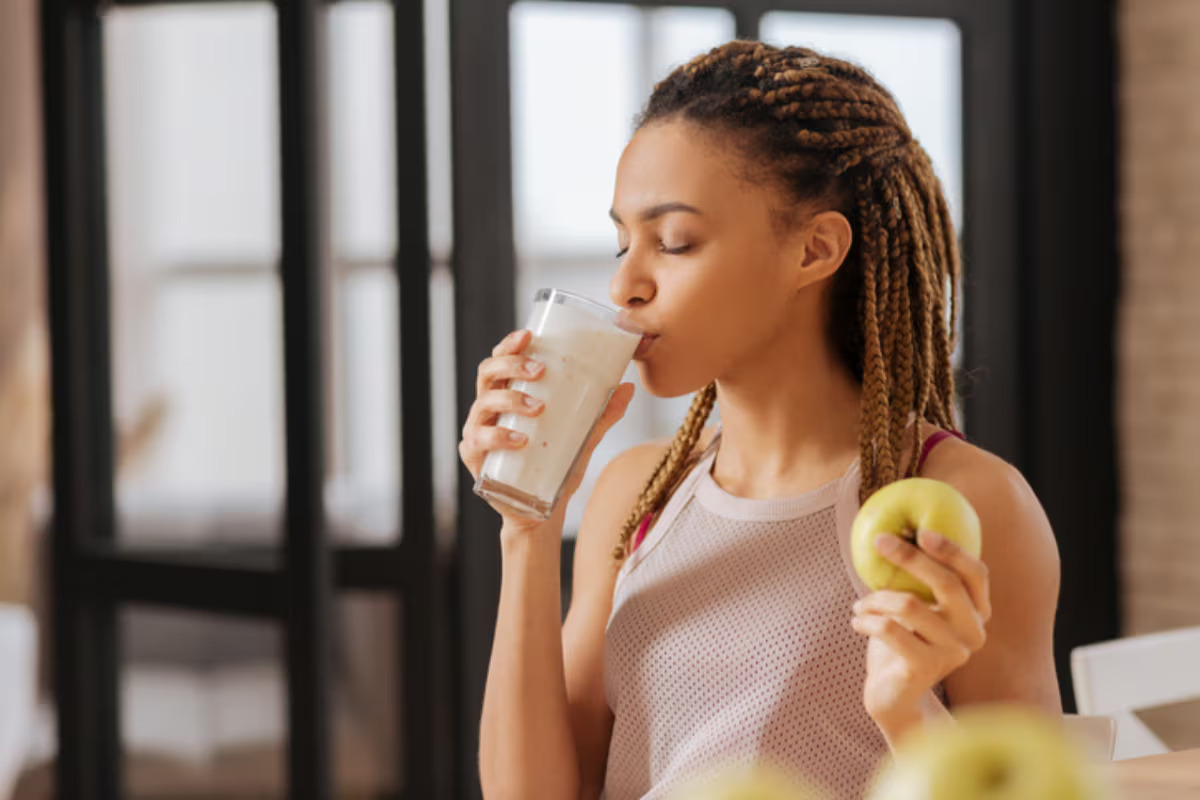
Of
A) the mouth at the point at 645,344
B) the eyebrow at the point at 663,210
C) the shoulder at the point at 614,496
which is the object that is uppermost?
the eyebrow at the point at 663,210

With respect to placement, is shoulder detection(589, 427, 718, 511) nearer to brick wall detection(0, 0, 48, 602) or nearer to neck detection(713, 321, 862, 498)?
neck detection(713, 321, 862, 498)

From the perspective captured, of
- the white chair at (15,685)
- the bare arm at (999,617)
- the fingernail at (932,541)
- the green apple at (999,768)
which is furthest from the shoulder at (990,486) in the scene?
the white chair at (15,685)

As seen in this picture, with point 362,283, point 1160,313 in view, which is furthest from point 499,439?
point 1160,313

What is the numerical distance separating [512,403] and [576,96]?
5.33ft

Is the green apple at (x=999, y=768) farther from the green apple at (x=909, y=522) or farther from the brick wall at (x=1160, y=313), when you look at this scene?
the brick wall at (x=1160, y=313)

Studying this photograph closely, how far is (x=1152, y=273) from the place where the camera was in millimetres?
2797

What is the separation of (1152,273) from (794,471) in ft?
6.32

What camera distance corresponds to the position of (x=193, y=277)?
2.72 metres

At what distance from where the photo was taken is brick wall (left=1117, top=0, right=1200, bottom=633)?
8.91ft

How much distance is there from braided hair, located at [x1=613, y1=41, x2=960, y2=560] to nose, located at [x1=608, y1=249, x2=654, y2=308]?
0.42 feet

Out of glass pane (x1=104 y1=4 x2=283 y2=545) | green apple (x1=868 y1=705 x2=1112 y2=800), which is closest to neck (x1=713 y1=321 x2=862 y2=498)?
green apple (x1=868 y1=705 x2=1112 y2=800)

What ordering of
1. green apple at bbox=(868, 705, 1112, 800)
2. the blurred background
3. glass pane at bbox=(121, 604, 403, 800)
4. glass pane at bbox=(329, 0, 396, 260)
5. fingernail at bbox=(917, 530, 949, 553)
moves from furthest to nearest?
glass pane at bbox=(121, 604, 403, 800)
glass pane at bbox=(329, 0, 396, 260)
the blurred background
fingernail at bbox=(917, 530, 949, 553)
green apple at bbox=(868, 705, 1112, 800)

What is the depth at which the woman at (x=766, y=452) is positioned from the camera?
1093 mm

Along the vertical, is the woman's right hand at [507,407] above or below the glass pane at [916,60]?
below
